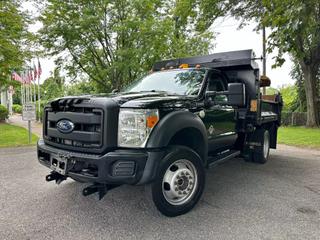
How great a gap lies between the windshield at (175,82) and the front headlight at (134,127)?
1.26 metres

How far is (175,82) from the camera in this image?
4348 mm

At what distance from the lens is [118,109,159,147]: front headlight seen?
2.92 m

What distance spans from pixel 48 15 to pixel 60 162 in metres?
11.6

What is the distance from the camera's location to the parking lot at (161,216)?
2.83 m

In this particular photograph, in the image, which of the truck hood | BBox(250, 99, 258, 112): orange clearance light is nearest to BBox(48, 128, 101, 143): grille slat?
the truck hood

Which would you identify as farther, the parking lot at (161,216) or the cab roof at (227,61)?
the cab roof at (227,61)

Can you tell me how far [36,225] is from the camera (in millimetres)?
2990

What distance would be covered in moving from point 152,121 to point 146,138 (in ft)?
0.68

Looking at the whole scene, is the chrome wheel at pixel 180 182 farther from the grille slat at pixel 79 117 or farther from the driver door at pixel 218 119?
the grille slat at pixel 79 117

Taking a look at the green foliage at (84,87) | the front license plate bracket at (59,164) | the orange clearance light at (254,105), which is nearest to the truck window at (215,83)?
the orange clearance light at (254,105)

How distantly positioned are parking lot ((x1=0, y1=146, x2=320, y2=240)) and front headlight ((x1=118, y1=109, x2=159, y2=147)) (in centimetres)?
97

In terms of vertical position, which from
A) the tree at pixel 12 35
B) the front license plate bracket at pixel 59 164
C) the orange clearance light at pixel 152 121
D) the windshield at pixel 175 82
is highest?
the tree at pixel 12 35

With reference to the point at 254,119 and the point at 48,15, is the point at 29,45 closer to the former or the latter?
the point at 48,15

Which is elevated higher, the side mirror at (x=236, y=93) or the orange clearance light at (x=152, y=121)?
the side mirror at (x=236, y=93)
